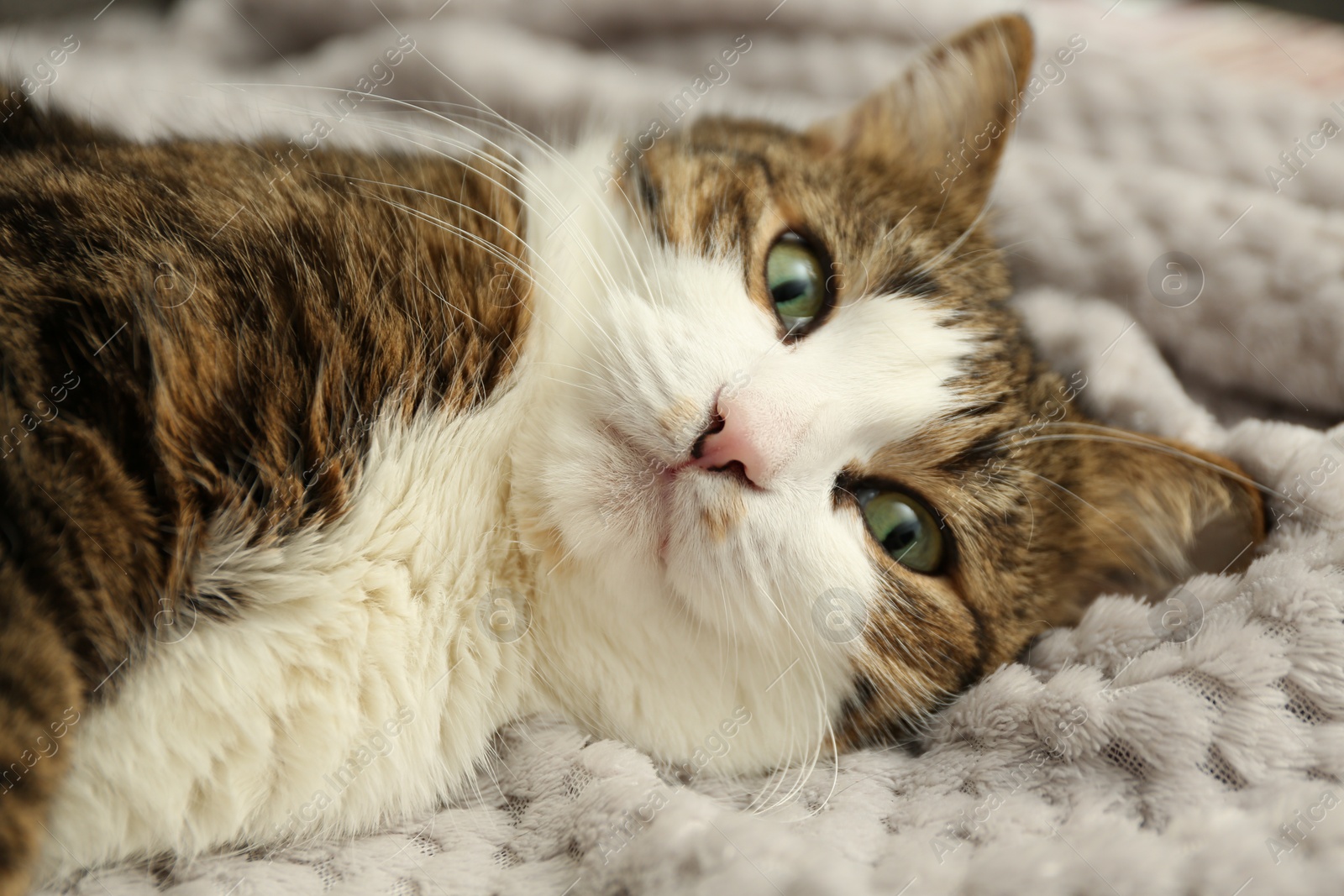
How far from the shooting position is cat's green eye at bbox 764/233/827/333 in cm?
114

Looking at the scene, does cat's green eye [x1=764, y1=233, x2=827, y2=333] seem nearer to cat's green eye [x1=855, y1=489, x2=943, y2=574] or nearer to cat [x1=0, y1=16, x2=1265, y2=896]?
cat [x1=0, y1=16, x2=1265, y2=896]

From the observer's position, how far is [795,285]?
3.77ft

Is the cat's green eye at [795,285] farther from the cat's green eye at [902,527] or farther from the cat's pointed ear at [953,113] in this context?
the cat's pointed ear at [953,113]

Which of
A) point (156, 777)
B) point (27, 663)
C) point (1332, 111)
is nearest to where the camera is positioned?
point (27, 663)

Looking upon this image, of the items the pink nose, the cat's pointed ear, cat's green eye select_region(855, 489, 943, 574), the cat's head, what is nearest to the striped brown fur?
the cat's head

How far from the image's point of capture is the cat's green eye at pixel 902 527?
1.10 m

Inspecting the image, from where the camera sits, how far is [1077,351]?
158 centimetres

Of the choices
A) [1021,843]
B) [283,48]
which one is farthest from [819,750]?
[283,48]

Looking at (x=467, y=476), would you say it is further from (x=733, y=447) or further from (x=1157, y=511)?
(x=1157, y=511)

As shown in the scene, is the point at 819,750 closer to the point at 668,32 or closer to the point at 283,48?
the point at 668,32

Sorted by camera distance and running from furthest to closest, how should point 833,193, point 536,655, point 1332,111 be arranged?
point 1332,111, point 833,193, point 536,655

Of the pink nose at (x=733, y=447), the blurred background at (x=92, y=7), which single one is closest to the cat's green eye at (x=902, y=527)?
the pink nose at (x=733, y=447)

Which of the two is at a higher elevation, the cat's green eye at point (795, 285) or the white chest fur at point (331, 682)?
the cat's green eye at point (795, 285)

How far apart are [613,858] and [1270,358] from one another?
1.47m
